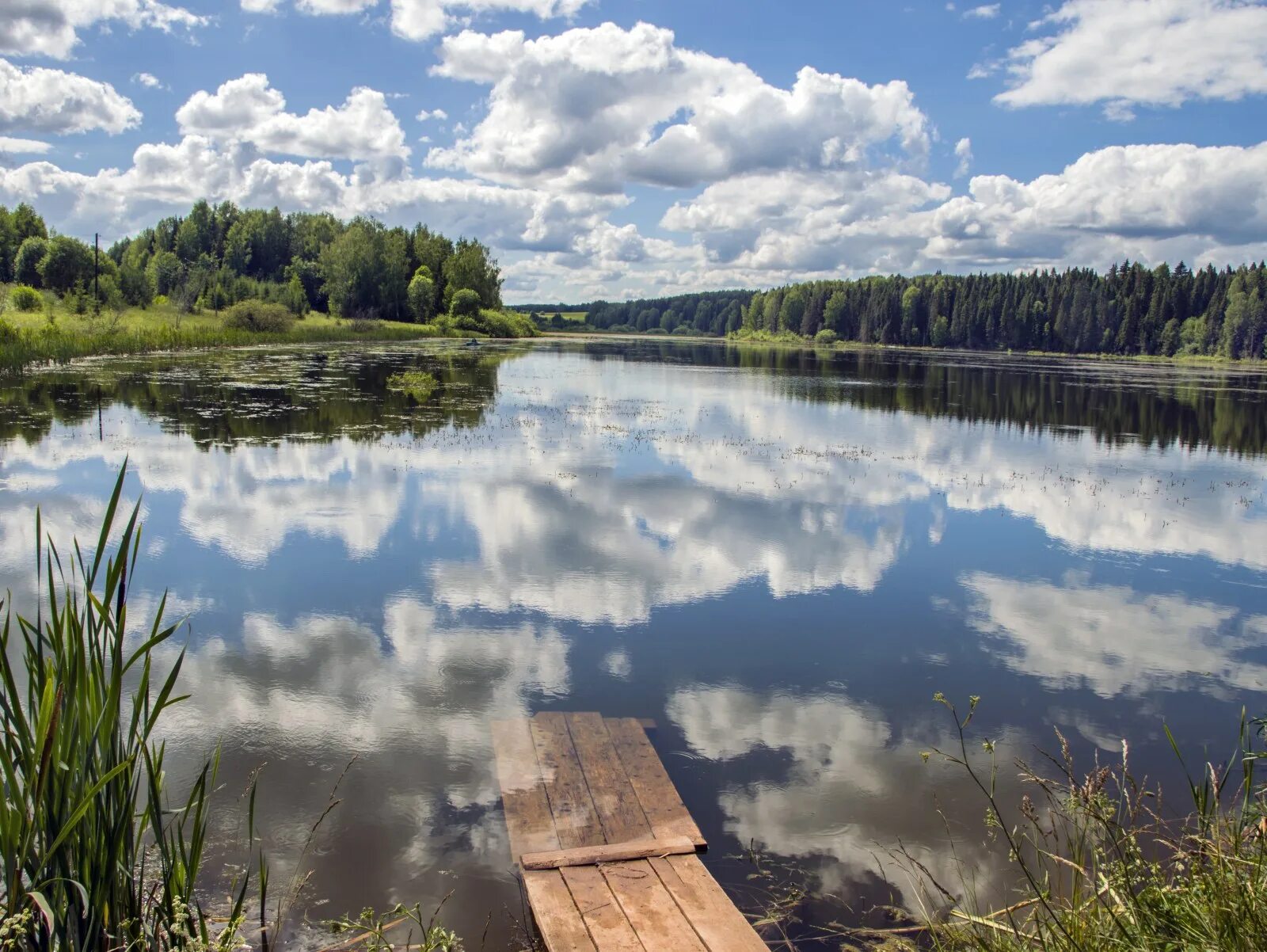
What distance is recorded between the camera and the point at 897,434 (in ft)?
93.1

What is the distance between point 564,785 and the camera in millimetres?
6770

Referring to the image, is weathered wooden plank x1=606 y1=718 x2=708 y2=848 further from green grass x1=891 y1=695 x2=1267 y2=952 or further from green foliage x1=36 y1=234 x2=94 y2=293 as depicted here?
green foliage x1=36 y1=234 x2=94 y2=293

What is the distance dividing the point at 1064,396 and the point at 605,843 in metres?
47.1

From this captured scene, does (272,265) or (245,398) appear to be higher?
(272,265)

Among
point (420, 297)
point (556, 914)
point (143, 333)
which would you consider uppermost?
point (420, 297)

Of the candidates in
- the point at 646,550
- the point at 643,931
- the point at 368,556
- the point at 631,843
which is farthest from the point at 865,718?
the point at 368,556

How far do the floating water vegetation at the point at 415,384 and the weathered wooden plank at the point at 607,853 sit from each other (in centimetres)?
2850

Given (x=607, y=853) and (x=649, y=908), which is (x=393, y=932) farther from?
(x=649, y=908)

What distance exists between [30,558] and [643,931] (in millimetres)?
10710

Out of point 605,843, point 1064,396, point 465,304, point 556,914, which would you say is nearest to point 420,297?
point 465,304

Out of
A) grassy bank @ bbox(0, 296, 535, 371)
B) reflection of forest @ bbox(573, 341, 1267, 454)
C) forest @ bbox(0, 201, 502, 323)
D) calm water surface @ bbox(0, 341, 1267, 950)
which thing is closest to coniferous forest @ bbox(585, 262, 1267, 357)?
reflection of forest @ bbox(573, 341, 1267, 454)

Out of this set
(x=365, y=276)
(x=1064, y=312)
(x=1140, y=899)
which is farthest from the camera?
(x=1064, y=312)

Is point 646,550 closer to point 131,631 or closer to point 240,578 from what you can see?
point 240,578

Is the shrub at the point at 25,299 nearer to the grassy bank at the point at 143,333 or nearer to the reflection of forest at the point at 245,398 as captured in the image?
the grassy bank at the point at 143,333
